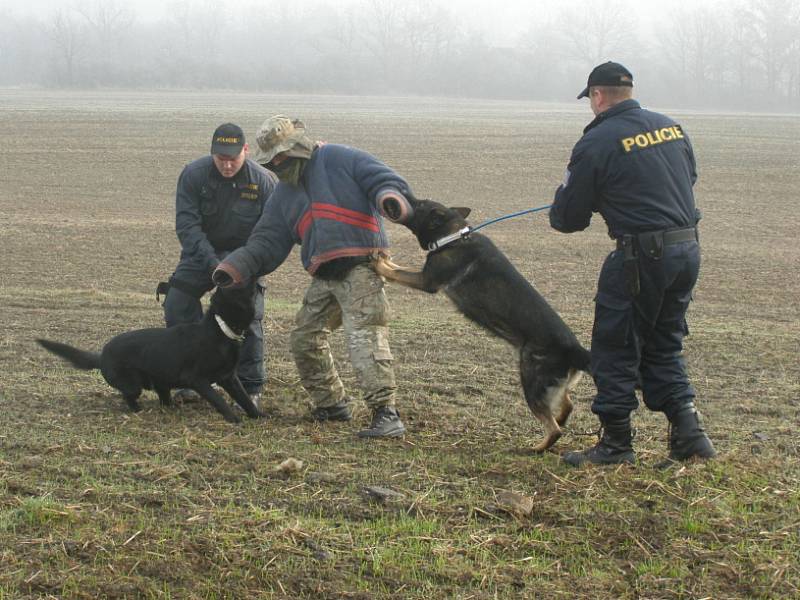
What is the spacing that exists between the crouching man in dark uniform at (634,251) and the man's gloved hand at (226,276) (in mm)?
2168

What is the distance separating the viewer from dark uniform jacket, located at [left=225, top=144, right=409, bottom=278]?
19.7ft

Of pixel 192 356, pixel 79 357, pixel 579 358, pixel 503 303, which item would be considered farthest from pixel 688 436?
pixel 79 357

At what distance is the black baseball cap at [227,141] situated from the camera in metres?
6.68

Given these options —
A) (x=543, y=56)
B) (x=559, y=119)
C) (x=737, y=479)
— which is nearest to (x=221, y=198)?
(x=737, y=479)

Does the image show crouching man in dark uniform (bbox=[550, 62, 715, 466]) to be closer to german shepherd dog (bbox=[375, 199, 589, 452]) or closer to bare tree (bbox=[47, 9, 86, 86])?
german shepherd dog (bbox=[375, 199, 589, 452])

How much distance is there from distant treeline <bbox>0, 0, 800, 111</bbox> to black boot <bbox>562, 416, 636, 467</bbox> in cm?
6810

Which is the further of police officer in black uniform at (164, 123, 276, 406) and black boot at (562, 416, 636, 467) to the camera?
police officer in black uniform at (164, 123, 276, 406)

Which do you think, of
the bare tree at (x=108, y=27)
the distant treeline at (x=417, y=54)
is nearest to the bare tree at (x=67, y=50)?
the distant treeline at (x=417, y=54)

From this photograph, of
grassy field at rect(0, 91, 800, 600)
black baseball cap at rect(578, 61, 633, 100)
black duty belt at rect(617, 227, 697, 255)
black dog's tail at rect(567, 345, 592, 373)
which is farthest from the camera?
black dog's tail at rect(567, 345, 592, 373)

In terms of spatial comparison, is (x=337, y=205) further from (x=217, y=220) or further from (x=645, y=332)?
(x=645, y=332)

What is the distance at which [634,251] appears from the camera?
506 centimetres

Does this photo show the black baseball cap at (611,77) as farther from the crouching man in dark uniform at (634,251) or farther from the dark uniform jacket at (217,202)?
the dark uniform jacket at (217,202)

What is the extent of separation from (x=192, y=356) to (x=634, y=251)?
3.09 m

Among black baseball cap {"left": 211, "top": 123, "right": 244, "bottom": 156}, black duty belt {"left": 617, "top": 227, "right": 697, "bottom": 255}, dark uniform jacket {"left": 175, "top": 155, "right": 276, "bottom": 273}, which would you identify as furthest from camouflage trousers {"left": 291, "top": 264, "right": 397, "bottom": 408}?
black duty belt {"left": 617, "top": 227, "right": 697, "bottom": 255}
